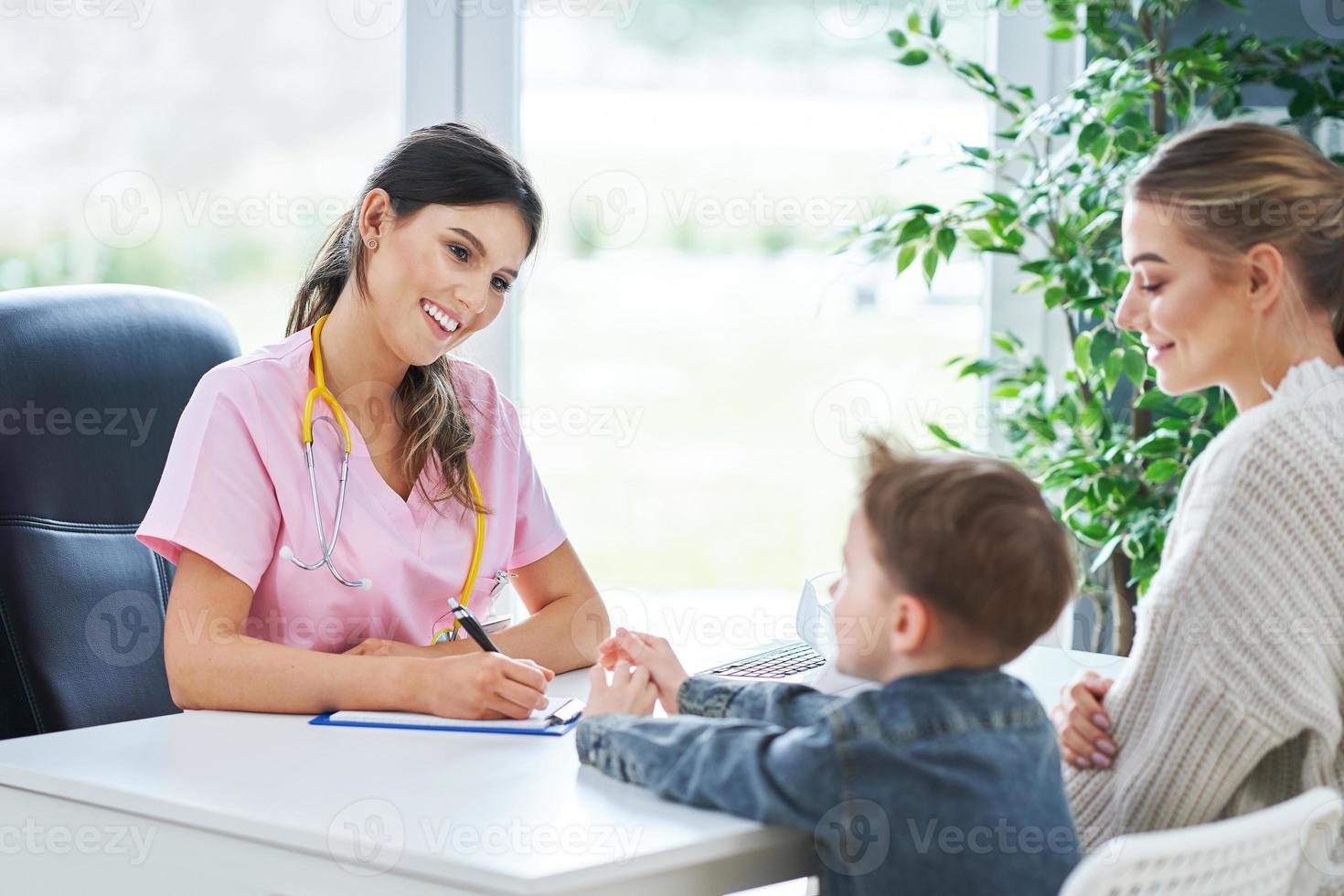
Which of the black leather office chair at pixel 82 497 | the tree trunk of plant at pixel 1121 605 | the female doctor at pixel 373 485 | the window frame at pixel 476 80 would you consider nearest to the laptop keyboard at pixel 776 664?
the female doctor at pixel 373 485

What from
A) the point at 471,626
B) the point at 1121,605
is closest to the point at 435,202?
the point at 471,626

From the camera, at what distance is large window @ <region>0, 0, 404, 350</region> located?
232 centimetres

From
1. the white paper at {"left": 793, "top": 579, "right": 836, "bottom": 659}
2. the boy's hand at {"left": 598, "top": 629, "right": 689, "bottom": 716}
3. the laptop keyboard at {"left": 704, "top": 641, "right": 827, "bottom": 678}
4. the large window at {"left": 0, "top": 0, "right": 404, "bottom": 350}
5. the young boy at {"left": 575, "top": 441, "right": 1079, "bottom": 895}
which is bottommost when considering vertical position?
the laptop keyboard at {"left": 704, "top": 641, "right": 827, "bottom": 678}

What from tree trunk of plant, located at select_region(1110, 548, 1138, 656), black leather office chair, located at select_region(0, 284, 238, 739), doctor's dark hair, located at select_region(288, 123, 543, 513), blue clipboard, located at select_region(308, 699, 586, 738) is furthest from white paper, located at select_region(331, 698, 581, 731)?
tree trunk of plant, located at select_region(1110, 548, 1138, 656)

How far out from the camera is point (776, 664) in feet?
5.27

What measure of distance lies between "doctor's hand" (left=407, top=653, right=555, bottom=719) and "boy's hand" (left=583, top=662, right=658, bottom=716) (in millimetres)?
67

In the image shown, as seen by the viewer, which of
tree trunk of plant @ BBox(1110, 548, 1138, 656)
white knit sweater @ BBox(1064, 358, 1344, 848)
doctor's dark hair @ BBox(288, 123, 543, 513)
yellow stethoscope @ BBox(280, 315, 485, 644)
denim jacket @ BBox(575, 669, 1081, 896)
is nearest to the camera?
denim jacket @ BBox(575, 669, 1081, 896)

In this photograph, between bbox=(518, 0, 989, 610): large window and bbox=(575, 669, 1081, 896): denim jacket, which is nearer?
bbox=(575, 669, 1081, 896): denim jacket

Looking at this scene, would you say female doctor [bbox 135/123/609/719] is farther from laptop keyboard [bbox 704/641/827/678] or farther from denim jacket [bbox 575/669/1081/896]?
denim jacket [bbox 575/669/1081/896]

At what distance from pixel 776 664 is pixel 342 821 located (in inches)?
27.4

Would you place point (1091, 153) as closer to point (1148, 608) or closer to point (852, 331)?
point (852, 331)

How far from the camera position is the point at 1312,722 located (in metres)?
1.12

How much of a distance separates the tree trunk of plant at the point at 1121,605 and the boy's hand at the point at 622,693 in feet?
4.73

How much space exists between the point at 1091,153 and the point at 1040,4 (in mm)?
695
